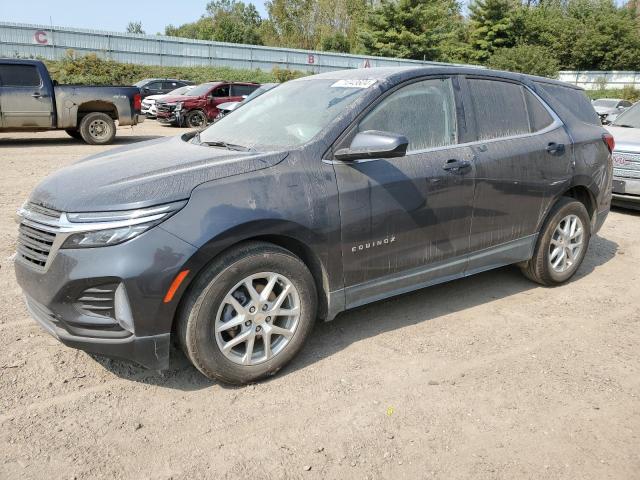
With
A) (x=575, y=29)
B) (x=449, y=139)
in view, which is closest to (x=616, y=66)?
(x=575, y=29)

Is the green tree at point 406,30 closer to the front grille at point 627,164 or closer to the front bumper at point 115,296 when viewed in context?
the front grille at point 627,164

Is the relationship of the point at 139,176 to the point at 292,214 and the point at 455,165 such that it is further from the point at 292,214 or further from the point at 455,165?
the point at 455,165

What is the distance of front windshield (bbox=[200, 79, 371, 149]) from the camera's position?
362cm

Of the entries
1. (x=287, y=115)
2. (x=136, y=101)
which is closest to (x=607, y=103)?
(x=136, y=101)

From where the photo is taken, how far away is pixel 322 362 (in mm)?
3543

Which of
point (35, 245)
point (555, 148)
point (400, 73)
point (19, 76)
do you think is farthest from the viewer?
point (19, 76)

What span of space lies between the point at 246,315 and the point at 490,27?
55743 millimetres

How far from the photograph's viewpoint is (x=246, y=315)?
10.3ft

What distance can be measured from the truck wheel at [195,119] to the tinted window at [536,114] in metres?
15.5

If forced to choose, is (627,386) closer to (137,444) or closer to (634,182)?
(137,444)

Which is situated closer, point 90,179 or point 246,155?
point 90,179

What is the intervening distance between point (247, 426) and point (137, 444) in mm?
535

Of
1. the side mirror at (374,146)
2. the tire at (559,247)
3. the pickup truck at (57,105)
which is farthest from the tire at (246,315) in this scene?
the pickup truck at (57,105)

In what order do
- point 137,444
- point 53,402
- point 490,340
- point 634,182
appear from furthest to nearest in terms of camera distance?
point 634,182 → point 490,340 → point 53,402 → point 137,444
